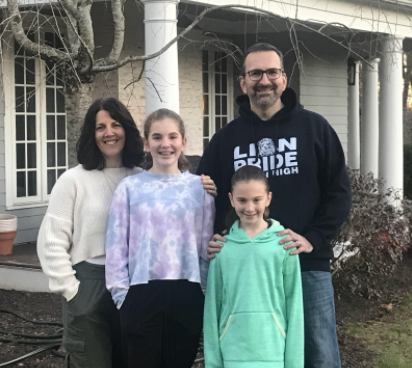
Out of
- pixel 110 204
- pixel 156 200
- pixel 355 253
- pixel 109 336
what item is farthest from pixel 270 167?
pixel 355 253

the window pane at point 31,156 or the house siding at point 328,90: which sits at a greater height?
the house siding at point 328,90

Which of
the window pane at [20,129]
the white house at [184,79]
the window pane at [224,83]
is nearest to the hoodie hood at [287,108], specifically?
the white house at [184,79]

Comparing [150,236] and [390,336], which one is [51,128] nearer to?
[390,336]

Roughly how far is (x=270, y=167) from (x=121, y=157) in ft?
2.37

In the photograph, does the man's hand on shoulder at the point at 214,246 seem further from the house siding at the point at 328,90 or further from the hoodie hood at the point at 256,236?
the house siding at the point at 328,90

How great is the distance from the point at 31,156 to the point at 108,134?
586cm

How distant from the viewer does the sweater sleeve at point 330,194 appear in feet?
10.2

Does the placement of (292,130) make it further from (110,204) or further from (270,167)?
(110,204)

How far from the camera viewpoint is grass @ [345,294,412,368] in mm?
5297

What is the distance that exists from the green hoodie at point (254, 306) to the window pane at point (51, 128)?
6.37m

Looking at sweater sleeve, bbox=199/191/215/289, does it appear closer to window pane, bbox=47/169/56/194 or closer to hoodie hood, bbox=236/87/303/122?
hoodie hood, bbox=236/87/303/122

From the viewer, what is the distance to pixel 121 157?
10.6 feet

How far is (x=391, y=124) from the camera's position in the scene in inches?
389

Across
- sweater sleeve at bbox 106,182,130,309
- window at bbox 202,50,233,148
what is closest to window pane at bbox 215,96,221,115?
window at bbox 202,50,233,148
